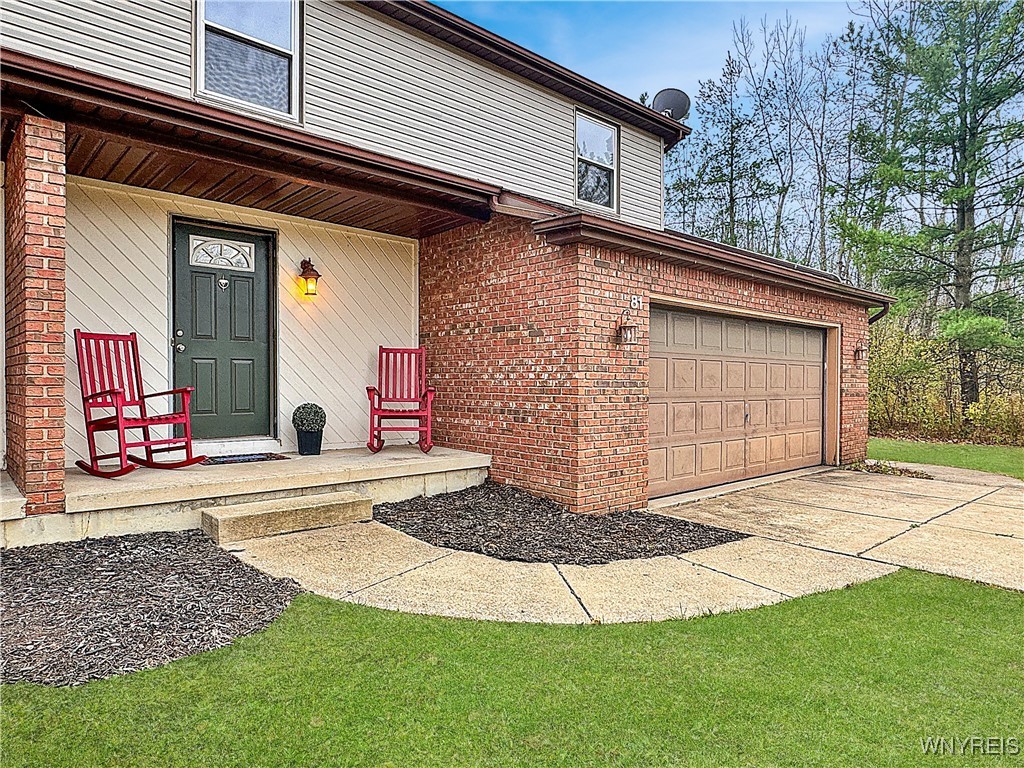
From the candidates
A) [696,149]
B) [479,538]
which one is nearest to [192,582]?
[479,538]

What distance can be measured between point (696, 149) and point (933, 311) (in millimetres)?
7568

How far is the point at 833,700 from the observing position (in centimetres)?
244

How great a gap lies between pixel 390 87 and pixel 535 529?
5.12 m

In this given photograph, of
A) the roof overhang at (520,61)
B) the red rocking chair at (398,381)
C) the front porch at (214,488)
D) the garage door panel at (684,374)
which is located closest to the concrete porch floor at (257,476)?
the front porch at (214,488)

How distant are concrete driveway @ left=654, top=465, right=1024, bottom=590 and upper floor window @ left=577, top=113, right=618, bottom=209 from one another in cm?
462

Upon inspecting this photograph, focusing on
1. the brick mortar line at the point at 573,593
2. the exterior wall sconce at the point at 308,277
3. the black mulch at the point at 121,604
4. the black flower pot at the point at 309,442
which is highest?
the exterior wall sconce at the point at 308,277

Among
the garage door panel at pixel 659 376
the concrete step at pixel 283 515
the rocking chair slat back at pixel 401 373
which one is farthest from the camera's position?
the rocking chair slat back at pixel 401 373

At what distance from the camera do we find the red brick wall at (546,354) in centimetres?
542

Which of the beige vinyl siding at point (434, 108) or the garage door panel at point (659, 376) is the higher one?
the beige vinyl siding at point (434, 108)

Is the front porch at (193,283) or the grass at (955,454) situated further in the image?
the grass at (955,454)

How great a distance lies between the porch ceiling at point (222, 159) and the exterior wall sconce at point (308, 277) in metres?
0.50

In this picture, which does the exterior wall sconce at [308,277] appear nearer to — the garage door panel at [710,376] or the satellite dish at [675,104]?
the garage door panel at [710,376]

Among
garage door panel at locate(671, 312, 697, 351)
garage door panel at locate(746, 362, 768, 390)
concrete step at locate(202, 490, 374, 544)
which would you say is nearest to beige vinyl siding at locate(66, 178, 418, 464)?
concrete step at locate(202, 490, 374, 544)

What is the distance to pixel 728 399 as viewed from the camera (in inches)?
277
